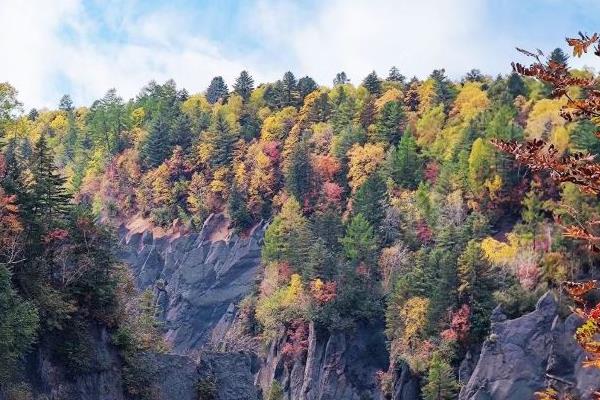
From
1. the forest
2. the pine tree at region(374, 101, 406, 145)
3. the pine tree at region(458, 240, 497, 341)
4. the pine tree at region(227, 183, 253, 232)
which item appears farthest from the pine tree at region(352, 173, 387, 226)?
the pine tree at region(458, 240, 497, 341)

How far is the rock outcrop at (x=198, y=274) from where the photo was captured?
303 feet

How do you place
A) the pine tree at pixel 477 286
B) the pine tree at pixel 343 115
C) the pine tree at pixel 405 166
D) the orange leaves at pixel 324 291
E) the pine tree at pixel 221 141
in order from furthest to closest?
the pine tree at pixel 221 141
the pine tree at pixel 343 115
the pine tree at pixel 405 166
the orange leaves at pixel 324 291
the pine tree at pixel 477 286

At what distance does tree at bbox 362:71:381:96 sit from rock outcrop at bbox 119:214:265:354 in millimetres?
32860

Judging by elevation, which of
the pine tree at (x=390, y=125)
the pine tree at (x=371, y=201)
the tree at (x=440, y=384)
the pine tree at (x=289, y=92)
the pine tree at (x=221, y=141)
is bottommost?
the tree at (x=440, y=384)

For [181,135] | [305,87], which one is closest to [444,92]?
[305,87]

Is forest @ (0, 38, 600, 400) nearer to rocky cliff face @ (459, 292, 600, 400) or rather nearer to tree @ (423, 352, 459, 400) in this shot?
tree @ (423, 352, 459, 400)

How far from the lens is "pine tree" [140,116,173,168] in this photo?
374 feet

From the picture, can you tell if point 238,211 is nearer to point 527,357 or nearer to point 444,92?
point 444,92

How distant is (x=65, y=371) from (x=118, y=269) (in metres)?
6.83

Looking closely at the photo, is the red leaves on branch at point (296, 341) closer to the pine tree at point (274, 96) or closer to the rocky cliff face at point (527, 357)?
the rocky cliff face at point (527, 357)

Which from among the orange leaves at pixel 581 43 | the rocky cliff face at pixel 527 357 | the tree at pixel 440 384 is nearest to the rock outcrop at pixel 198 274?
the tree at pixel 440 384

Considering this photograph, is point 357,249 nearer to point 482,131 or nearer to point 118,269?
point 482,131

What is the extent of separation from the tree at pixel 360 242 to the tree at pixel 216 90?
67.9 m

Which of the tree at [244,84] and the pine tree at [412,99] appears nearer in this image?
the pine tree at [412,99]
